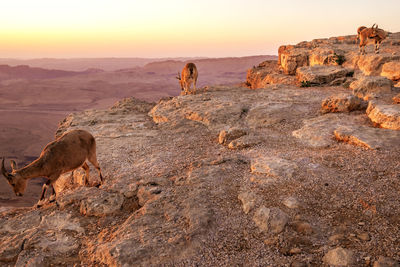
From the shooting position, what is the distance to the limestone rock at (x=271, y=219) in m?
4.52

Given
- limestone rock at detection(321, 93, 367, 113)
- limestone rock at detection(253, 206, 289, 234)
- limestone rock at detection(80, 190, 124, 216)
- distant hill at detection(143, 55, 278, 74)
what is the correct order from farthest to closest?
distant hill at detection(143, 55, 278, 74) < limestone rock at detection(321, 93, 367, 113) < limestone rock at detection(80, 190, 124, 216) < limestone rock at detection(253, 206, 289, 234)

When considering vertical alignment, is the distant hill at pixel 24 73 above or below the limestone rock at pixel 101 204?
above

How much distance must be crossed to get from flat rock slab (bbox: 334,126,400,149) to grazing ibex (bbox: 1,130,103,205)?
714 cm

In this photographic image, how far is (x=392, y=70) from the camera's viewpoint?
11.9 m

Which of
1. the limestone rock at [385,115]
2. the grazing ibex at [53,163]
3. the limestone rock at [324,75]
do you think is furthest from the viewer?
the limestone rock at [324,75]

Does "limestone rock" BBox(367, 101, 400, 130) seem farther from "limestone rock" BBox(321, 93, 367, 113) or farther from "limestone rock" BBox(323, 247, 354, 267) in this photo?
"limestone rock" BBox(323, 247, 354, 267)

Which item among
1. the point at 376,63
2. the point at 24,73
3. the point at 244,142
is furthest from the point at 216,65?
the point at 244,142

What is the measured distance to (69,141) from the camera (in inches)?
262

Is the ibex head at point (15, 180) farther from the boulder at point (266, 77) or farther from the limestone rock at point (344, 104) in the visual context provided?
the boulder at point (266, 77)

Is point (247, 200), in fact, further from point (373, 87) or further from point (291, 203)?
point (373, 87)

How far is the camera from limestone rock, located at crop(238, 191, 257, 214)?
5.04 metres

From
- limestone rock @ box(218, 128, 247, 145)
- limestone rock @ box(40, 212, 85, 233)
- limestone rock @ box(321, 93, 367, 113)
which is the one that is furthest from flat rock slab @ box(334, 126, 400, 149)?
limestone rock @ box(40, 212, 85, 233)

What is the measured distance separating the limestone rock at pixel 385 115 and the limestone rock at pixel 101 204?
7466 mm

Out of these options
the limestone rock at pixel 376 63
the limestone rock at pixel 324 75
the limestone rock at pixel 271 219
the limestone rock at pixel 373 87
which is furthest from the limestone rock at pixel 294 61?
the limestone rock at pixel 271 219
